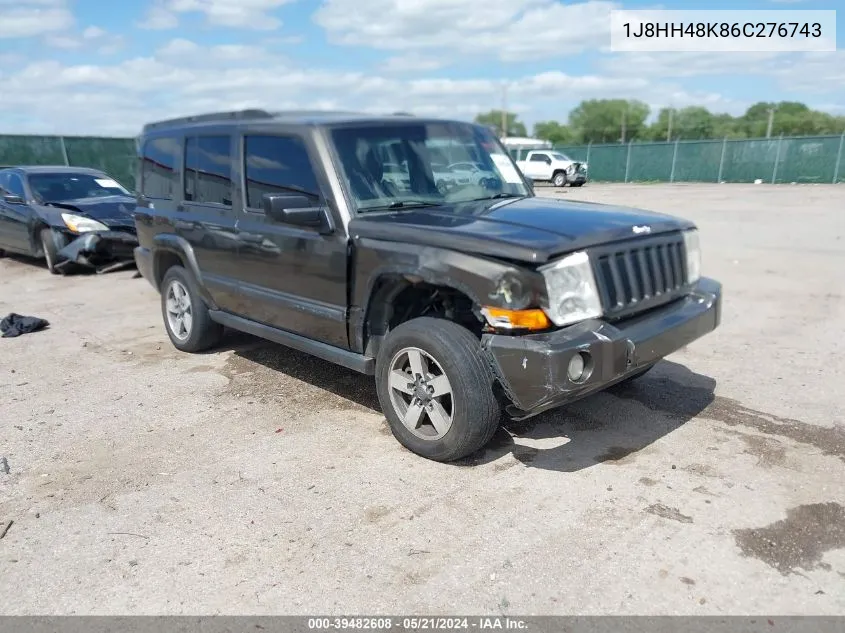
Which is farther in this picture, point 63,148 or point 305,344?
point 63,148

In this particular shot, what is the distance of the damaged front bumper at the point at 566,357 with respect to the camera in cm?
324

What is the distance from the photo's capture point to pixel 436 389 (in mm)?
3729

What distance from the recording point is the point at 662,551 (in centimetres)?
298

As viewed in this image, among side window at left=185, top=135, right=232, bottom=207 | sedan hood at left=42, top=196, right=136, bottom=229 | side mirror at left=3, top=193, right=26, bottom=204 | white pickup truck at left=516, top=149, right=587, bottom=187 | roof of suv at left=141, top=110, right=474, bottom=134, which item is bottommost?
white pickup truck at left=516, top=149, right=587, bottom=187

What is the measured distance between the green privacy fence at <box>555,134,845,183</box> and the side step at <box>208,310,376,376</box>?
3317 centimetres

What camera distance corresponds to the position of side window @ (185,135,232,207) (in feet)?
16.6

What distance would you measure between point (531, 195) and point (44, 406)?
3864mm

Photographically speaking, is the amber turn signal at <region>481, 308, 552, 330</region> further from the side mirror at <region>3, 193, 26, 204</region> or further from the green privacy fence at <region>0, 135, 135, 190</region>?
the green privacy fence at <region>0, 135, 135, 190</region>

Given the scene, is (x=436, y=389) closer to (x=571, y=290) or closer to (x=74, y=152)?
(x=571, y=290)

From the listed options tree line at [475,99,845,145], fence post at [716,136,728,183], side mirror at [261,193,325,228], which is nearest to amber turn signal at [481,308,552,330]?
side mirror at [261,193,325,228]

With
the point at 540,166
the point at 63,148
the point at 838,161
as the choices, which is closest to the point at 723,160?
the point at 838,161

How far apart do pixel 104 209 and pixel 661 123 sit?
114 metres

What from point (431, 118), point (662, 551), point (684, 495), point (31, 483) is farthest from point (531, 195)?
point (31, 483)
